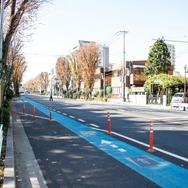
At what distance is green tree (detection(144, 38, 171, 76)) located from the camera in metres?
56.0

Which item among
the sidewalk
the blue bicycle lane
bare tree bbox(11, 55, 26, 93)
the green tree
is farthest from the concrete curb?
the green tree

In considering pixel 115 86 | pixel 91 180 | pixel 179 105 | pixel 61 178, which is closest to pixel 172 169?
pixel 91 180

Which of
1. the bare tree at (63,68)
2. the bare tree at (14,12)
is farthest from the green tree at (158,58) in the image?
the bare tree at (14,12)

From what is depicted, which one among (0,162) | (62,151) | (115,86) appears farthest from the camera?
(115,86)

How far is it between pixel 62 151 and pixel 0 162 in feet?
7.92

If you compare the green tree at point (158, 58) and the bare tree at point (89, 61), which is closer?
A: the green tree at point (158, 58)

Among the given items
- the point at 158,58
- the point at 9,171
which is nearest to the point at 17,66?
the point at 158,58

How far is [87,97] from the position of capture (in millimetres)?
67562

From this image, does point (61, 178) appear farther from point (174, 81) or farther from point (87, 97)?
point (87, 97)

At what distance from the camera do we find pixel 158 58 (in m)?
56.5

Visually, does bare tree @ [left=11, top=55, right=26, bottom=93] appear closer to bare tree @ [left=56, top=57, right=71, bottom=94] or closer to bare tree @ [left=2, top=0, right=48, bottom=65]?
bare tree @ [left=56, top=57, right=71, bottom=94]

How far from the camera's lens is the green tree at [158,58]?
56.0 metres

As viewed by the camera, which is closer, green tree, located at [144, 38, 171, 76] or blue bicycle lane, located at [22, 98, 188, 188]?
blue bicycle lane, located at [22, 98, 188, 188]

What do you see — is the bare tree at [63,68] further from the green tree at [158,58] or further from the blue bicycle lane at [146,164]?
the blue bicycle lane at [146,164]
